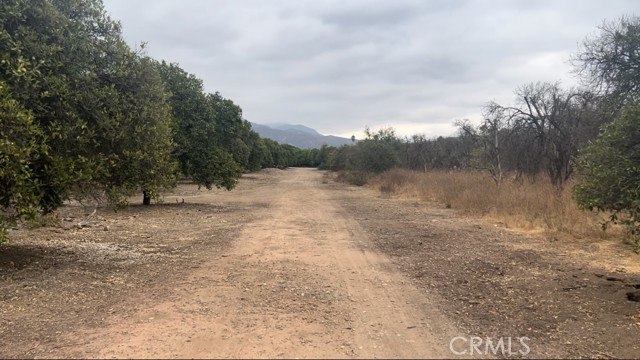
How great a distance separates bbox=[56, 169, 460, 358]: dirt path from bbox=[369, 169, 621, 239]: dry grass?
6566 millimetres


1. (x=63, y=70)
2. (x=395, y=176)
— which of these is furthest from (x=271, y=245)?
(x=395, y=176)

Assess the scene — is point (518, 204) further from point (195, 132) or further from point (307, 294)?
point (195, 132)

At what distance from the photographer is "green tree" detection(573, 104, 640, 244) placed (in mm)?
6379

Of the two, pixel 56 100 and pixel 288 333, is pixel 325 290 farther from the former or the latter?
pixel 56 100

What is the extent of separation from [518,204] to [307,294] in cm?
1294

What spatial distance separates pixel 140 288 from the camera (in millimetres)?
7133

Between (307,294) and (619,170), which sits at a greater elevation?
(619,170)

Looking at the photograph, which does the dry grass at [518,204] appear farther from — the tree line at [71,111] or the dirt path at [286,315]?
the tree line at [71,111]

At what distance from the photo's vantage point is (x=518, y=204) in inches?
679

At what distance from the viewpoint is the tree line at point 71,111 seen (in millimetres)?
6871

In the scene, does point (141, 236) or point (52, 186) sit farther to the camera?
point (141, 236)

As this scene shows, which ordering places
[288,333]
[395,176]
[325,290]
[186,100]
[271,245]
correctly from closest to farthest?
[288,333], [325,290], [271,245], [186,100], [395,176]

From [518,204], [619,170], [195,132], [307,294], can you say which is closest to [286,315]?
[307,294]

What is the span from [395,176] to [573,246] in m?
24.7
